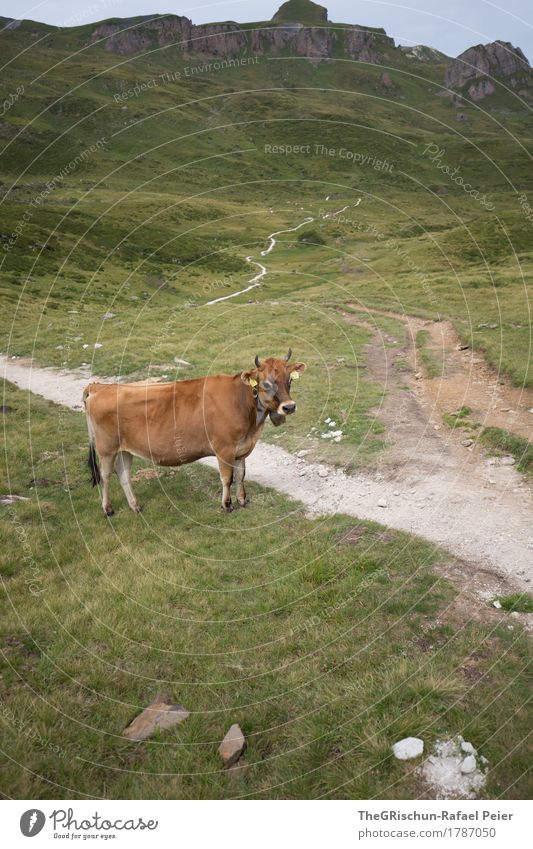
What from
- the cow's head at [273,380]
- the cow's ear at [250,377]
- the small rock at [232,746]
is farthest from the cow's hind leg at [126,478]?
the small rock at [232,746]

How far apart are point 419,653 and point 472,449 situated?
333 inches

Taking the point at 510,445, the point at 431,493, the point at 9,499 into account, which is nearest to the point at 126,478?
the point at 9,499

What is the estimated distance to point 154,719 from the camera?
569 cm

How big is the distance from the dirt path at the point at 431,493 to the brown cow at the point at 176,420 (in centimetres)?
253

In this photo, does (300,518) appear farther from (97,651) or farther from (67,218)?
(67,218)

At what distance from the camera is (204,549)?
30.8 feet

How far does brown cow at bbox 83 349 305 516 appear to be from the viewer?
1044 centimetres

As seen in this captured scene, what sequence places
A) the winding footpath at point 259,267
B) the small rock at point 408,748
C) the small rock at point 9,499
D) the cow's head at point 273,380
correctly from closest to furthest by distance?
the small rock at point 408,748 → the cow's head at point 273,380 → the small rock at point 9,499 → the winding footpath at point 259,267

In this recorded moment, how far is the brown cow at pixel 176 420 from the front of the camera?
34.2 ft

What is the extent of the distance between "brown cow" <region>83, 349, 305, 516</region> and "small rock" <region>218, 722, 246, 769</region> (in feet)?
18.8

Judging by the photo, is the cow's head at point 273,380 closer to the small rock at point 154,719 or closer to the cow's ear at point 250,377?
the cow's ear at point 250,377

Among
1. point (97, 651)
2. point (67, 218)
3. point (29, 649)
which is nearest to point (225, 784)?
point (97, 651)

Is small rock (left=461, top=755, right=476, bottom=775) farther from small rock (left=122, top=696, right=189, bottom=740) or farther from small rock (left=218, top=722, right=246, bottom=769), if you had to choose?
small rock (left=122, top=696, right=189, bottom=740)

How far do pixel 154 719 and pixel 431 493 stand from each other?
7.99m
